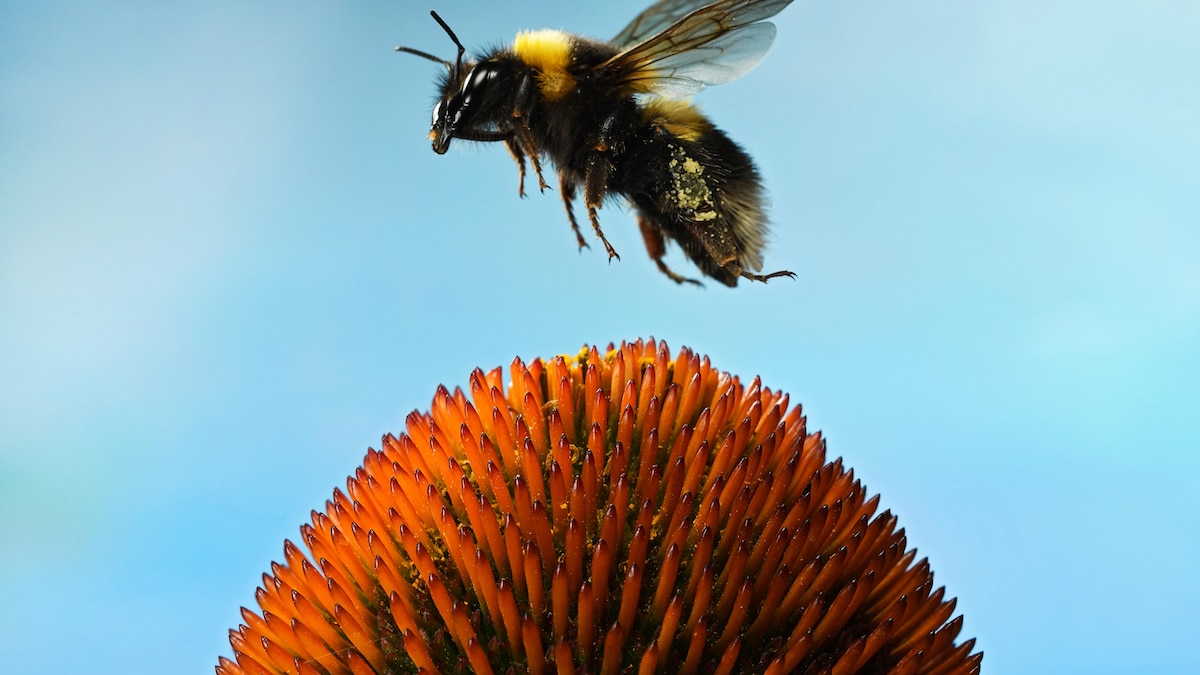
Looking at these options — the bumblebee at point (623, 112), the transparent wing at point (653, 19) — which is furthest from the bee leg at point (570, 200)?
the transparent wing at point (653, 19)

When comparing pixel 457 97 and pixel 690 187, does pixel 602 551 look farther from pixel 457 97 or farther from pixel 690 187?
pixel 457 97

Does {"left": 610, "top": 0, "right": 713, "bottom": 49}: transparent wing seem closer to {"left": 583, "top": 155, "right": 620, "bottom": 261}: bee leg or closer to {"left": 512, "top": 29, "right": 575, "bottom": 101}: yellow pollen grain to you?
{"left": 512, "top": 29, "right": 575, "bottom": 101}: yellow pollen grain

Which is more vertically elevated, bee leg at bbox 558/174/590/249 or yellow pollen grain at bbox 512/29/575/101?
yellow pollen grain at bbox 512/29/575/101

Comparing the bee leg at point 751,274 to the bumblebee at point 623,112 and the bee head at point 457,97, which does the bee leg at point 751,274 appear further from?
the bee head at point 457,97

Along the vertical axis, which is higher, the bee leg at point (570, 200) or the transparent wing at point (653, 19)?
the transparent wing at point (653, 19)

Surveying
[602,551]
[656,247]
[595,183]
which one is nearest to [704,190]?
[595,183]

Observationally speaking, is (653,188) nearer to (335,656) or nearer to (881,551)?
(881,551)

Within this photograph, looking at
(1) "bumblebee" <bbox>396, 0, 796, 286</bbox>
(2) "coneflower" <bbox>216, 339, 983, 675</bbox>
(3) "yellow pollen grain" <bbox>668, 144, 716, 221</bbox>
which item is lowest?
(2) "coneflower" <bbox>216, 339, 983, 675</bbox>

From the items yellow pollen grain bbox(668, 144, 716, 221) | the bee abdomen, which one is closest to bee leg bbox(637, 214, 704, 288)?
the bee abdomen
